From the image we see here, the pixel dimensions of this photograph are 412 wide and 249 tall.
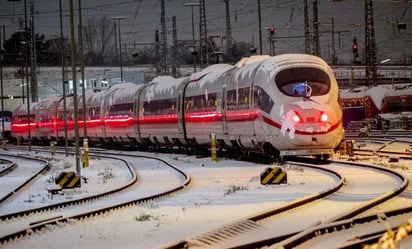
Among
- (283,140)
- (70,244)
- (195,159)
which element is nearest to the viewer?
(70,244)

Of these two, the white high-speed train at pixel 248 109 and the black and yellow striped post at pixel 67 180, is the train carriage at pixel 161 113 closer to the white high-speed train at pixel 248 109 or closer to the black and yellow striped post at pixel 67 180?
the white high-speed train at pixel 248 109

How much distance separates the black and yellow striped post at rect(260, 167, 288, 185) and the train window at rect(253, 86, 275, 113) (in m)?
6.08

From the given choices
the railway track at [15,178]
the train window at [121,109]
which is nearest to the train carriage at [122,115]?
the train window at [121,109]

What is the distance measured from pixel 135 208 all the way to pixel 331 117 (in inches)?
435

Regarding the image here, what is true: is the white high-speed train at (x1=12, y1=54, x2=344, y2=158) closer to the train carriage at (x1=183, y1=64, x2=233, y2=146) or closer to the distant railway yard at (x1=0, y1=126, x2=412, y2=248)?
the train carriage at (x1=183, y1=64, x2=233, y2=146)

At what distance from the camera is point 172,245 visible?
32.5ft

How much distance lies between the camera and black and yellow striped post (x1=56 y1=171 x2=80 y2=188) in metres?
21.5

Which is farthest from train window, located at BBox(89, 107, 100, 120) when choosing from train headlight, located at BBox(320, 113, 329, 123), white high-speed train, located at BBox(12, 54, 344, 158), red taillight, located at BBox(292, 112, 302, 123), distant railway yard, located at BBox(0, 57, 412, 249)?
train headlight, located at BBox(320, 113, 329, 123)

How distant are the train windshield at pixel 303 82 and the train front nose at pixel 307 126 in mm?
749

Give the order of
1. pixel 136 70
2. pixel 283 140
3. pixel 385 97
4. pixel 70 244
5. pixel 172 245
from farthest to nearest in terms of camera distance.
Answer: pixel 136 70 → pixel 385 97 → pixel 283 140 → pixel 70 244 → pixel 172 245

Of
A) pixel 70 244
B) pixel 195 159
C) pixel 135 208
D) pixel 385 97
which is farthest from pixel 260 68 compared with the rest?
pixel 385 97

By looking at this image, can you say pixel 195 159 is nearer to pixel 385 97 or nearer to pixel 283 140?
pixel 283 140

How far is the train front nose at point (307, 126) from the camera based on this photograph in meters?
25.1

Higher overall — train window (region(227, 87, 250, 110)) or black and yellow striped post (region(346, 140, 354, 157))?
train window (region(227, 87, 250, 110))
